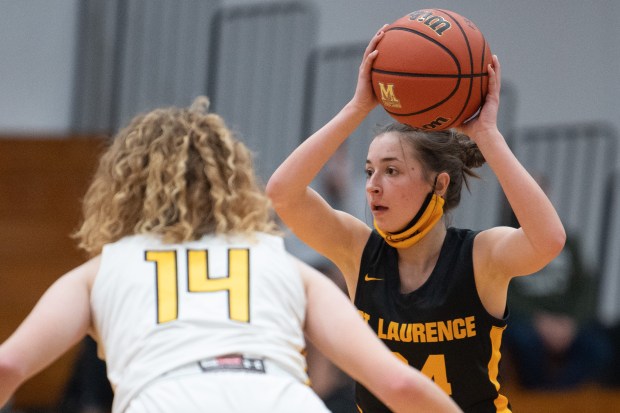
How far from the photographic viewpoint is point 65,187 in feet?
28.0

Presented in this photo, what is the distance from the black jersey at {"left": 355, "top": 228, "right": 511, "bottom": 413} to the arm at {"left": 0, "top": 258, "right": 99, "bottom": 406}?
1.38 m

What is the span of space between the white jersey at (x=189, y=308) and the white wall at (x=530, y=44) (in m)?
5.97

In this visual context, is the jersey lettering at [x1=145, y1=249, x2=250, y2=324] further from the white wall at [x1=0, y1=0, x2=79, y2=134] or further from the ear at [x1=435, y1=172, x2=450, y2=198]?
the white wall at [x1=0, y1=0, x2=79, y2=134]

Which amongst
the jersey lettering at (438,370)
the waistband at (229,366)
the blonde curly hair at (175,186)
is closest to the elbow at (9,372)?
the waistband at (229,366)

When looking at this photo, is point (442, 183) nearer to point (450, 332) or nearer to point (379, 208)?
point (379, 208)

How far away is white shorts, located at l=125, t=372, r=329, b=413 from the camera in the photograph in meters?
2.90

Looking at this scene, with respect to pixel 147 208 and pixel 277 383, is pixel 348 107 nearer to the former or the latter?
pixel 147 208

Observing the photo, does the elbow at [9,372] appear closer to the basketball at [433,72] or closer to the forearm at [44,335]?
the forearm at [44,335]

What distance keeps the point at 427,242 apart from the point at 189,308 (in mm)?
1461

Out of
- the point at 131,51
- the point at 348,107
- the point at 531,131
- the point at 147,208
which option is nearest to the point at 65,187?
the point at 131,51

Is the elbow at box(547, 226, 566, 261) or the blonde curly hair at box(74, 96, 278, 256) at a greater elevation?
the blonde curly hair at box(74, 96, 278, 256)

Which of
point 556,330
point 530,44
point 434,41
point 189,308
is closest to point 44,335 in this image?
point 189,308

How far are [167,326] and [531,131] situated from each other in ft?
23.6

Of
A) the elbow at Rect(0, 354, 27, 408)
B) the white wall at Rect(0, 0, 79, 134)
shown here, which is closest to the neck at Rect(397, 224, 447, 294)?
the elbow at Rect(0, 354, 27, 408)
